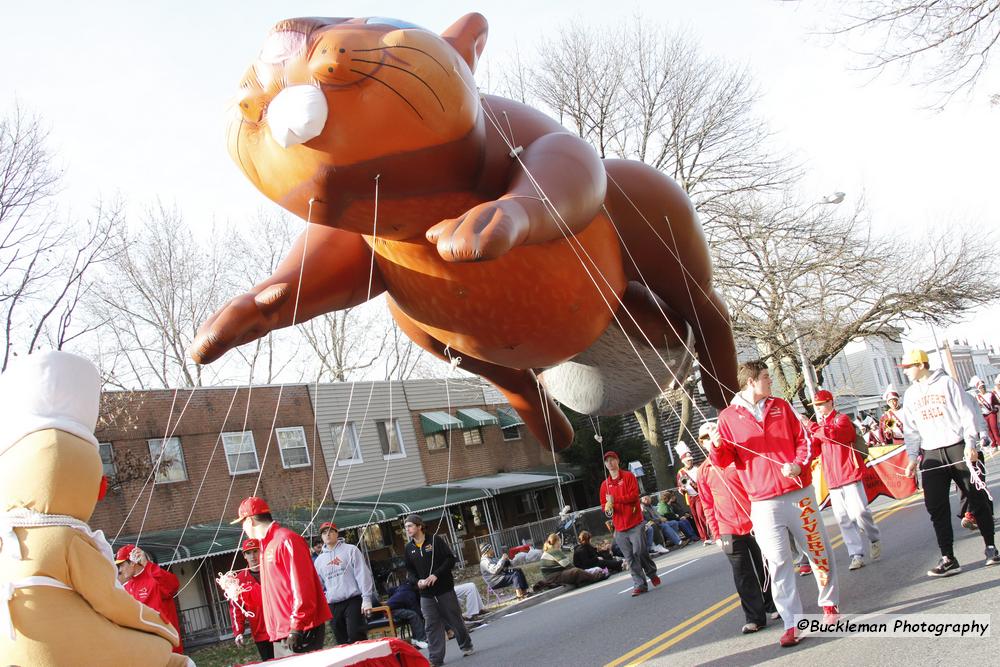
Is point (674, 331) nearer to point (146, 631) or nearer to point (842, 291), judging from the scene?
point (146, 631)

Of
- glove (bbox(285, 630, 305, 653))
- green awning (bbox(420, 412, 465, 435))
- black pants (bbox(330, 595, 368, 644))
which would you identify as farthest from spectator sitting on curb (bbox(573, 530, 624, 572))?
green awning (bbox(420, 412, 465, 435))

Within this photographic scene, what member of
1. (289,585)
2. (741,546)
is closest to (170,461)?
(289,585)

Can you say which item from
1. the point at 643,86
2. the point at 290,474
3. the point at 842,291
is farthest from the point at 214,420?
the point at 842,291

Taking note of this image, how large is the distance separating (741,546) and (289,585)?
9.65ft

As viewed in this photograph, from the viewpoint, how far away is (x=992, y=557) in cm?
621

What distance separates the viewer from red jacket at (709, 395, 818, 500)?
504 cm

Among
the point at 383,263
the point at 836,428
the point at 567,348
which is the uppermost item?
the point at 383,263

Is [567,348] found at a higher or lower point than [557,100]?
lower

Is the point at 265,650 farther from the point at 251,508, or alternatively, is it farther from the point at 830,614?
the point at 830,614

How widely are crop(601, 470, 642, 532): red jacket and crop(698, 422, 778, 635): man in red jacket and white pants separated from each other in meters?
2.85

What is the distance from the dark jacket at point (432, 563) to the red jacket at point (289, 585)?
93.7 inches

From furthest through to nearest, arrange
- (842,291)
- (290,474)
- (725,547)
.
Answer: (290,474) < (842,291) < (725,547)

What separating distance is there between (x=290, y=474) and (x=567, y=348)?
19.4 metres

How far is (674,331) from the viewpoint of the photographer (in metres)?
4.18
